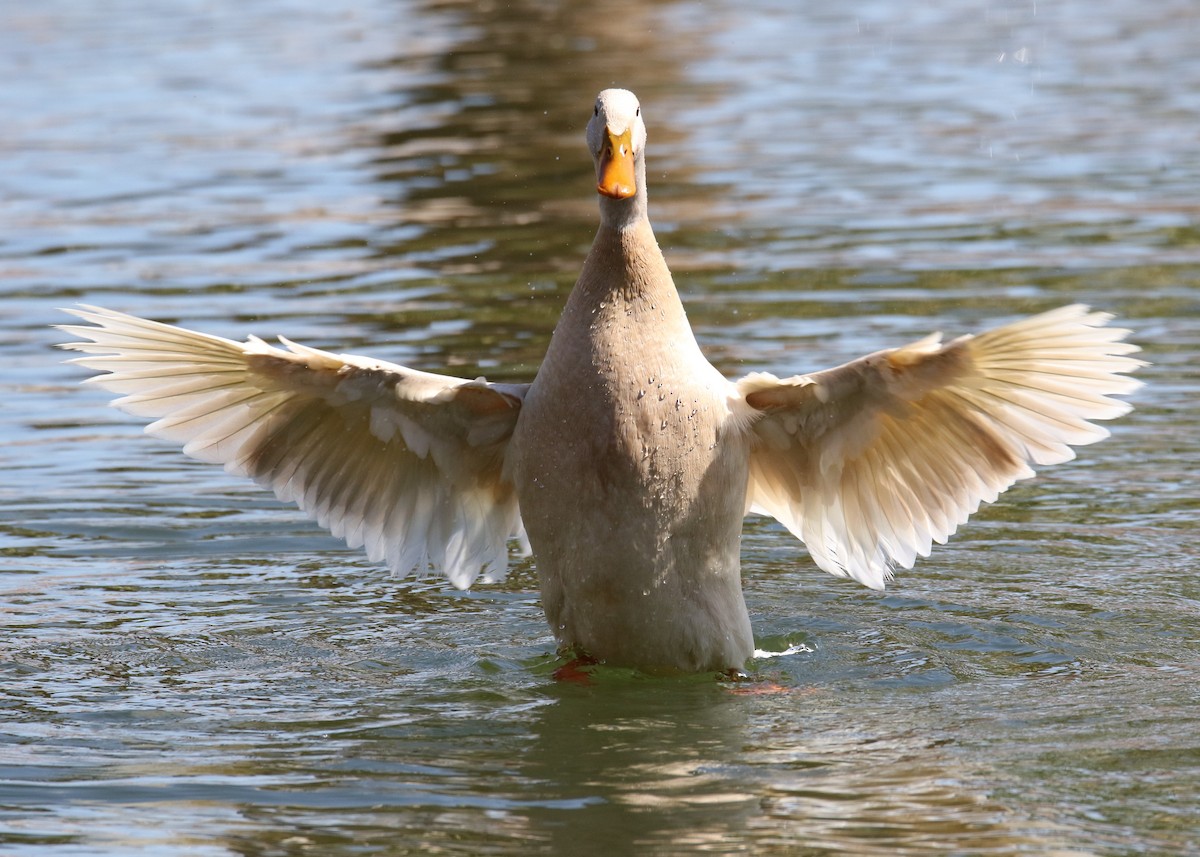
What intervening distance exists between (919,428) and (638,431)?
4.09ft

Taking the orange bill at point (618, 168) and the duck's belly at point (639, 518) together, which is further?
the duck's belly at point (639, 518)

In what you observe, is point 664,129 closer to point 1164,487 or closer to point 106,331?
point 1164,487

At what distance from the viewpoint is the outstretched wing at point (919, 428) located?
7445 mm

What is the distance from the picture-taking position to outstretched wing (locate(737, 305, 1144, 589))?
24.4ft

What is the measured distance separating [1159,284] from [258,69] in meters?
15.6

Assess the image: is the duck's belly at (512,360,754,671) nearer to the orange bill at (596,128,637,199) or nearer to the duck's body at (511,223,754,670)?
the duck's body at (511,223,754,670)

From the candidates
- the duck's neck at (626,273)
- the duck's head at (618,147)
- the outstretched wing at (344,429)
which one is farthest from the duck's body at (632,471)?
the outstretched wing at (344,429)

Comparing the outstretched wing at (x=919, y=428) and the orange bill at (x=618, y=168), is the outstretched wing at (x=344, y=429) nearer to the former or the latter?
the orange bill at (x=618, y=168)

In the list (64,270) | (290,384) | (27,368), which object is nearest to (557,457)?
(290,384)

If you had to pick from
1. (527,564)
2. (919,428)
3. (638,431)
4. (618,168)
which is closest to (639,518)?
(638,431)

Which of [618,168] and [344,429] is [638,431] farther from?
[344,429]

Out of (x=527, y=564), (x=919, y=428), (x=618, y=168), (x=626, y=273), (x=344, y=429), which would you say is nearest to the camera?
(x=618, y=168)

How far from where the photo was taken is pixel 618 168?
24.8 feet

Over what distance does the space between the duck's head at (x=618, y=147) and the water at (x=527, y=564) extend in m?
2.07
